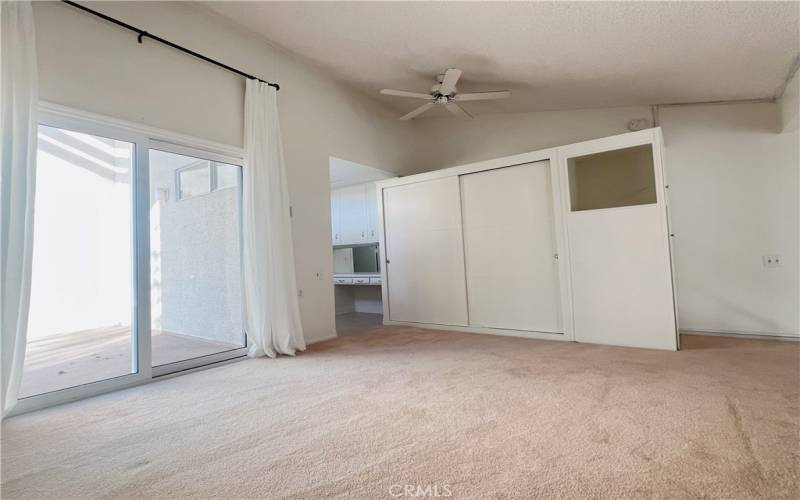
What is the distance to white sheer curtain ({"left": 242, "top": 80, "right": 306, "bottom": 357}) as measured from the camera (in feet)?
11.4

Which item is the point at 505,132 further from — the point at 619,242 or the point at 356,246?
the point at 356,246

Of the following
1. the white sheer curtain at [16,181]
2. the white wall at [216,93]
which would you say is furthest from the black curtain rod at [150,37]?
the white sheer curtain at [16,181]

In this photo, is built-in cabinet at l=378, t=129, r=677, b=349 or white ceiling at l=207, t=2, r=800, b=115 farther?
built-in cabinet at l=378, t=129, r=677, b=349

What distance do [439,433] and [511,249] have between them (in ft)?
8.99

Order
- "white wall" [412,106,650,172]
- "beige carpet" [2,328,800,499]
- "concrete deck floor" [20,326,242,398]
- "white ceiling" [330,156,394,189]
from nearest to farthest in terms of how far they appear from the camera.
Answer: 1. "beige carpet" [2,328,800,499]
2. "concrete deck floor" [20,326,242,398]
3. "white wall" [412,106,650,172]
4. "white ceiling" [330,156,394,189]

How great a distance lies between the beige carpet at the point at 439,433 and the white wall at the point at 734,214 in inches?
35.3

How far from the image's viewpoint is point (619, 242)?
138 inches

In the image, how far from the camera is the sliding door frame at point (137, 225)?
8.13ft

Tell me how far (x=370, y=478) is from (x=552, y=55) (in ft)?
11.5

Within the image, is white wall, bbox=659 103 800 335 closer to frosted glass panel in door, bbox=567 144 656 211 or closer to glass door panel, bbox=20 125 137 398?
frosted glass panel in door, bbox=567 144 656 211

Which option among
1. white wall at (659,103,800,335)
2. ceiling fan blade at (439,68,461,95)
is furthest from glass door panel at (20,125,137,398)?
white wall at (659,103,800,335)

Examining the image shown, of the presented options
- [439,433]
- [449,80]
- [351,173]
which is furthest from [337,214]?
[439,433]

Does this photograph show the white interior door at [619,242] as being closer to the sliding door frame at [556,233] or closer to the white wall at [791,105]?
the sliding door frame at [556,233]

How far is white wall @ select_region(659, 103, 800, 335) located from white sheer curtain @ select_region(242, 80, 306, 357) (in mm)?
4283
